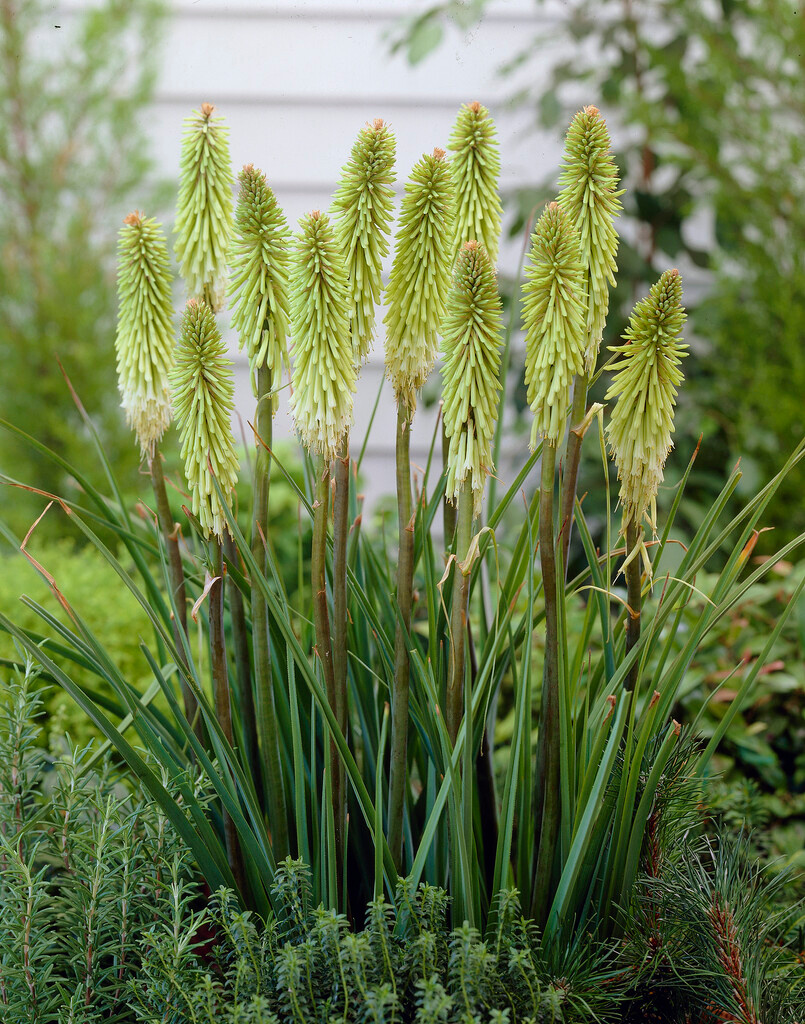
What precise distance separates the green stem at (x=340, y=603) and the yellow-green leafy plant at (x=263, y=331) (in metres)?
0.06

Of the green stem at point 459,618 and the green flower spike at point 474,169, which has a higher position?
the green flower spike at point 474,169

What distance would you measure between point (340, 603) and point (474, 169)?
0.43m

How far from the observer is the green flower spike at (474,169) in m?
0.80

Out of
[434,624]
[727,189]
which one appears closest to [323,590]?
[434,624]

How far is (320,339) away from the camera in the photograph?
73cm

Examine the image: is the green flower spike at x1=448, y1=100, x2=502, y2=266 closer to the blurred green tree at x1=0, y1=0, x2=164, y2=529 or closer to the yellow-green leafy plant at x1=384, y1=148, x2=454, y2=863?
the yellow-green leafy plant at x1=384, y1=148, x2=454, y2=863

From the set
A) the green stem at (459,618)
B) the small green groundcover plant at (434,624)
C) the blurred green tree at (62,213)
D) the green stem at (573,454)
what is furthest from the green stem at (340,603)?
the blurred green tree at (62,213)

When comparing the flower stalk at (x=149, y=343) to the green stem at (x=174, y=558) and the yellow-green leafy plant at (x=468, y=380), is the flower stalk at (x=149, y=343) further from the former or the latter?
the yellow-green leafy plant at (x=468, y=380)

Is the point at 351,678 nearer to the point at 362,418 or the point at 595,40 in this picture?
the point at 362,418

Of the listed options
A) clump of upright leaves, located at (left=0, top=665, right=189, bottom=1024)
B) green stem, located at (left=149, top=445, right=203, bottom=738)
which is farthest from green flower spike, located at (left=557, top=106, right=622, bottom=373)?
clump of upright leaves, located at (left=0, top=665, right=189, bottom=1024)

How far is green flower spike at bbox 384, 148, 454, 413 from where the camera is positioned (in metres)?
0.75

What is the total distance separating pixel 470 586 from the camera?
2.67ft

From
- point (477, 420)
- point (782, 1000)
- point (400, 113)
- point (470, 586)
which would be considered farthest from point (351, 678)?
point (400, 113)

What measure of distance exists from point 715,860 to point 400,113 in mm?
1356
